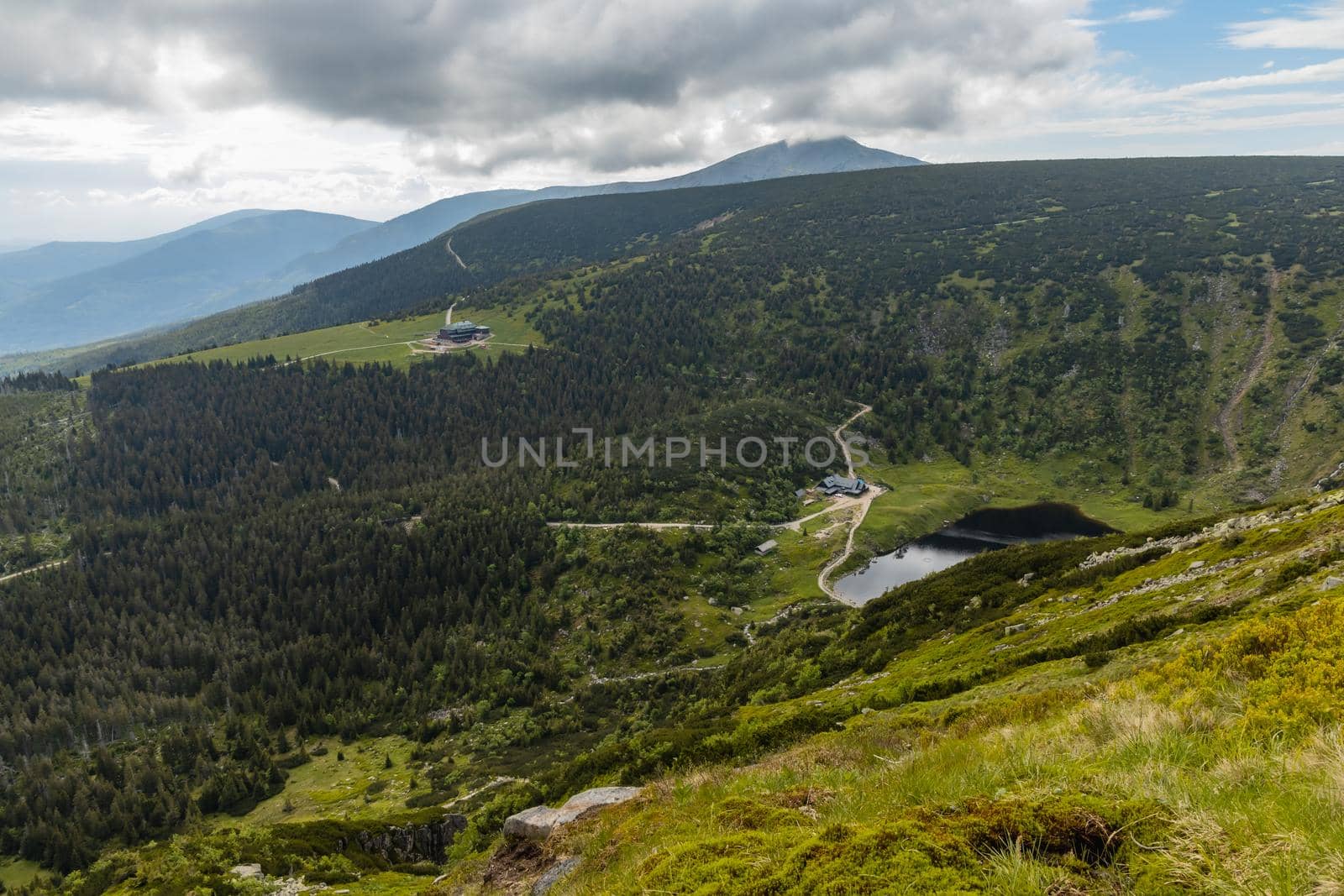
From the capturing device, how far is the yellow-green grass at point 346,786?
5444cm

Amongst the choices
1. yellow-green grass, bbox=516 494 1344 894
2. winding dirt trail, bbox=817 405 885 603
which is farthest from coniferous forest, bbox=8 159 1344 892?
yellow-green grass, bbox=516 494 1344 894

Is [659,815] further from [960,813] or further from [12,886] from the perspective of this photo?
[12,886]

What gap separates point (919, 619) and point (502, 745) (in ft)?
142

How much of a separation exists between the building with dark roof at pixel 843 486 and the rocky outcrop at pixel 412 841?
94.3 meters

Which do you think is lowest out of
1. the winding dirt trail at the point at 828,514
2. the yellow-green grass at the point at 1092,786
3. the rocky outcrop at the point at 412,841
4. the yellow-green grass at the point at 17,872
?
the yellow-green grass at the point at 17,872

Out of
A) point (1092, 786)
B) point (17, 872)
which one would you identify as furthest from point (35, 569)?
point (1092, 786)

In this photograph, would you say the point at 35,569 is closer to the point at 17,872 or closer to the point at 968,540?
the point at 17,872

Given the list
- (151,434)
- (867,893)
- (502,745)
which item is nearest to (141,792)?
(502,745)

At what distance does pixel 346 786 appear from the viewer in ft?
199

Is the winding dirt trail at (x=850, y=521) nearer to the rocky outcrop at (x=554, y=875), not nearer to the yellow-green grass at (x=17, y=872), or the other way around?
the rocky outcrop at (x=554, y=875)

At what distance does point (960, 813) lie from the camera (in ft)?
25.9

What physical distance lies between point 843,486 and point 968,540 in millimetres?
23625

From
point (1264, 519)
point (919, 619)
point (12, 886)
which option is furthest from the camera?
point (12, 886)

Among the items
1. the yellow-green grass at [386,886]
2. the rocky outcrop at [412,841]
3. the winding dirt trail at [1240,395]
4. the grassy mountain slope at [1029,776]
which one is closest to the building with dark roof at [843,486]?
the winding dirt trail at [1240,395]
